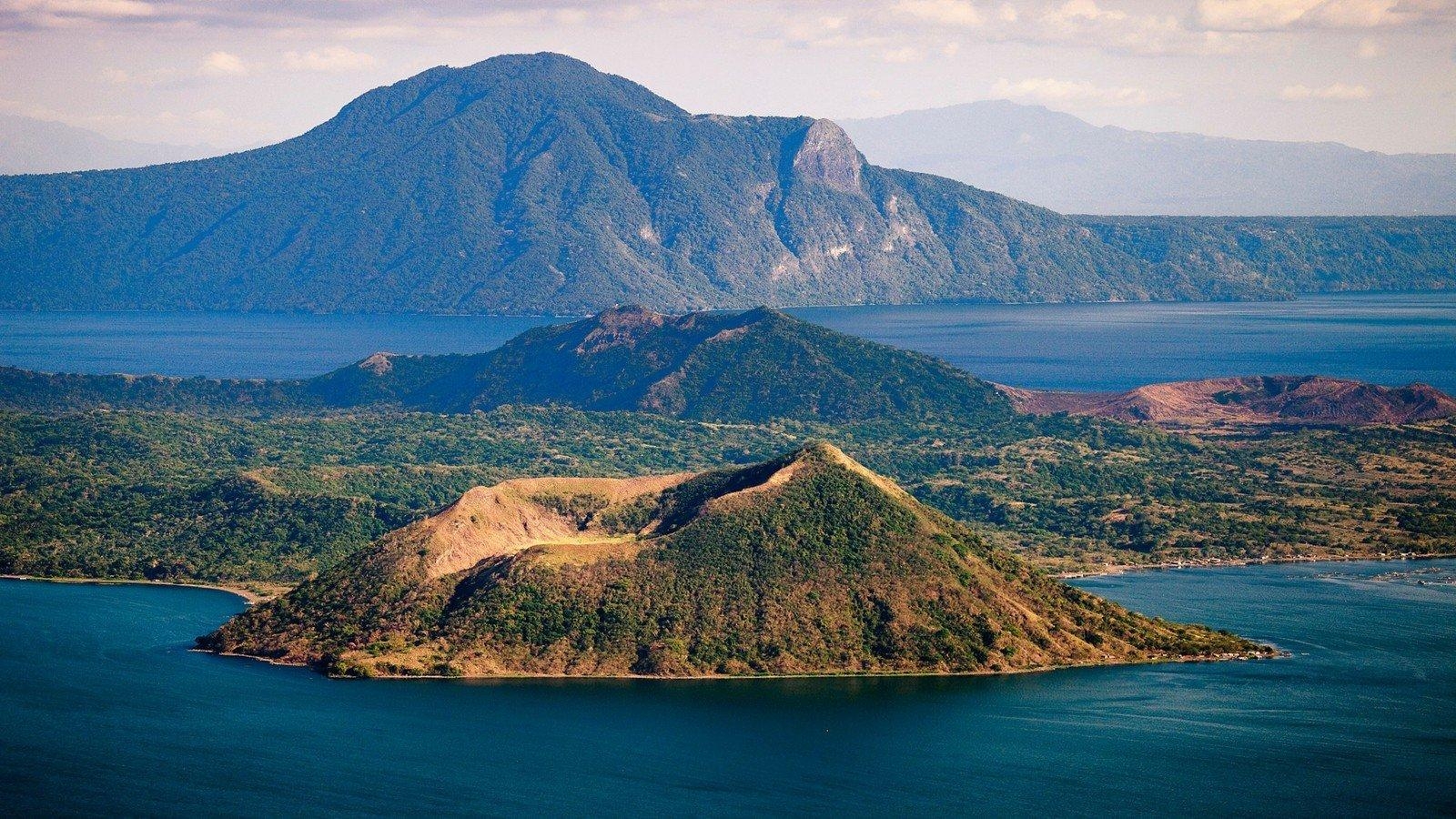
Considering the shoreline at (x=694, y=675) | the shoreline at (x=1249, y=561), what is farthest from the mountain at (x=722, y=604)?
the shoreline at (x=1249, y=561)

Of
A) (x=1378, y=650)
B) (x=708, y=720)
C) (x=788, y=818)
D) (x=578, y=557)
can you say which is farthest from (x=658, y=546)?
(x=1378, y=650)

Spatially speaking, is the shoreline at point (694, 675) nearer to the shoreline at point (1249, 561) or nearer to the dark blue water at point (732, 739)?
the dark blue water at point (732, 739)

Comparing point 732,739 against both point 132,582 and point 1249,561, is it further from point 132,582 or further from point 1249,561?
point 1249,561

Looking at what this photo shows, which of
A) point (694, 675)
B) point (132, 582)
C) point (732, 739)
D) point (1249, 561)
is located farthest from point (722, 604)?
point (1249, 561)

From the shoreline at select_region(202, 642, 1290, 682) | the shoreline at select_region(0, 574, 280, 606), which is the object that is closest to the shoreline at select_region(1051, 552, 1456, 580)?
the shoreline at select_region(202, 642, 1290, 682)

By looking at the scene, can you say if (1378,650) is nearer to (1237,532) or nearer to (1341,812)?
(1341,812)

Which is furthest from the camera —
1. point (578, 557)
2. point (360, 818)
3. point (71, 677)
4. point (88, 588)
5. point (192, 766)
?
point (88, 588)
